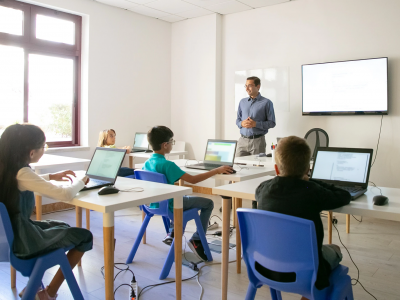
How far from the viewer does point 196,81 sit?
607 cm

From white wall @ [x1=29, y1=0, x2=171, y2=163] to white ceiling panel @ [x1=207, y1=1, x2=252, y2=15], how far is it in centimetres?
113

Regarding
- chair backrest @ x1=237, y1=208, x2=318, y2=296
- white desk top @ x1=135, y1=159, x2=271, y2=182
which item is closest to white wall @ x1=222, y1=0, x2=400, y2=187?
white desk top @ x1=135, y1=159, x2=271, y2=182

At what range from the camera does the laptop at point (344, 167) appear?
2119 mm

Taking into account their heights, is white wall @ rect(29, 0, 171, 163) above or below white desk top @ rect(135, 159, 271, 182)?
above

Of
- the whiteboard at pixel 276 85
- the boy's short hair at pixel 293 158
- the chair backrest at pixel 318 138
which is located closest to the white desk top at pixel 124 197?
the boy's short hair at pixel 293 158

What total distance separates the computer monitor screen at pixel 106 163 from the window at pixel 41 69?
2.31 m

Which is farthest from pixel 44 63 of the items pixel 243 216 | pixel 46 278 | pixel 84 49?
pixel 243 216

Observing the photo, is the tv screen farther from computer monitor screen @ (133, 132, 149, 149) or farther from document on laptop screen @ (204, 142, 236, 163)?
computer monitor screen @ (133, 132, 149, 149)

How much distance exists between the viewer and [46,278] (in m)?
2.60

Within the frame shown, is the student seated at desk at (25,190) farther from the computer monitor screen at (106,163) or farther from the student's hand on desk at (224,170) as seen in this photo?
the student's hand on desk at (224,170)

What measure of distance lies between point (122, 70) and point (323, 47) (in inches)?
116

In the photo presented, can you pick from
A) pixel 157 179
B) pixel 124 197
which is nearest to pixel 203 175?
pixel 157 179

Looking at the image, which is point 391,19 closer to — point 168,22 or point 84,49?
point 168,22

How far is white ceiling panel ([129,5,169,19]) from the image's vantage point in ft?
18.2
